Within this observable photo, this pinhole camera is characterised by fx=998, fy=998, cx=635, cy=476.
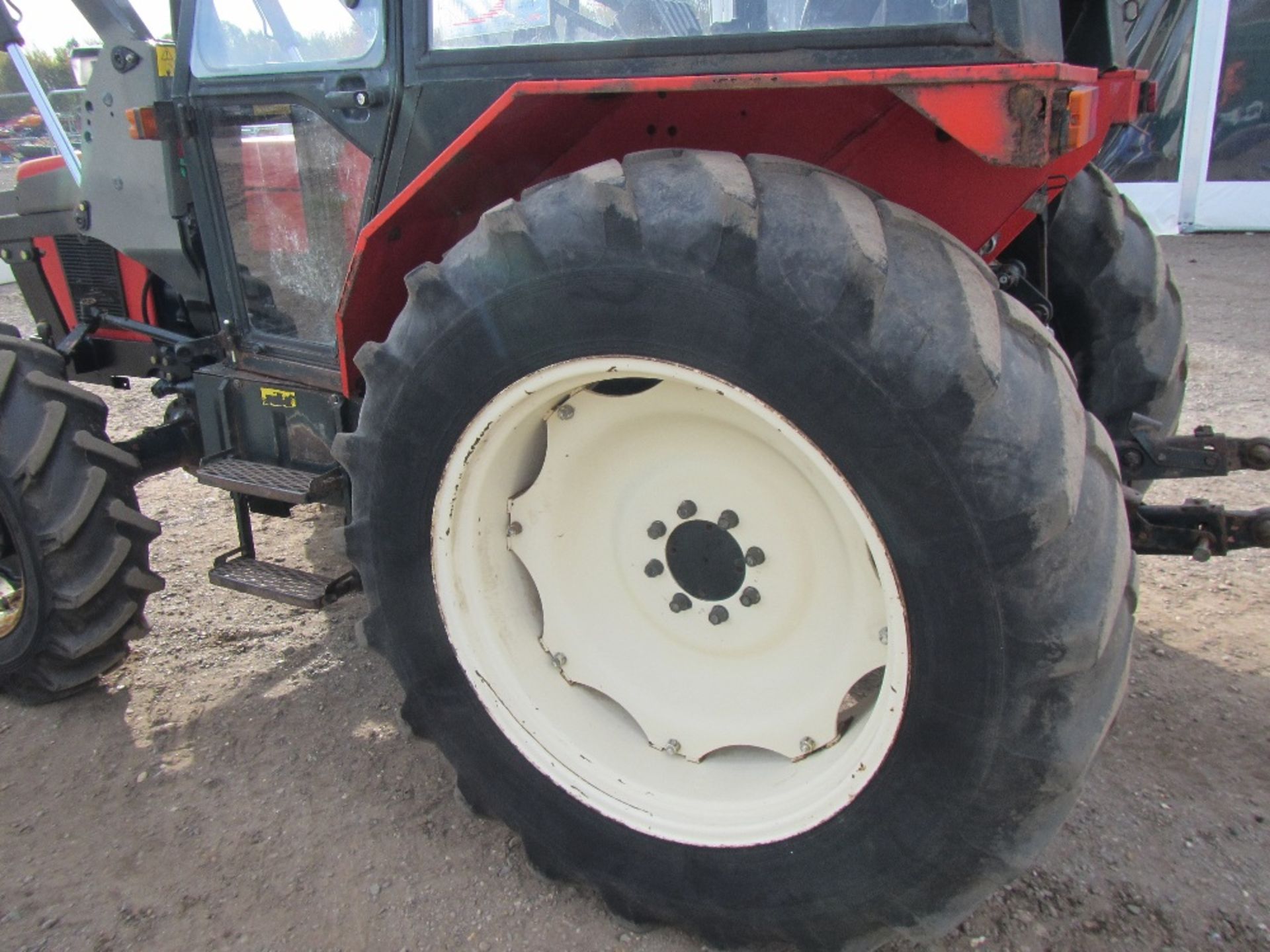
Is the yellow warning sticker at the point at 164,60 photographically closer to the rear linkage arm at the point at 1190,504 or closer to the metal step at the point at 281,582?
the metal step at the point at 281,582

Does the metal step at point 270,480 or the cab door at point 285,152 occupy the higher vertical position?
the cab door at point 285,152

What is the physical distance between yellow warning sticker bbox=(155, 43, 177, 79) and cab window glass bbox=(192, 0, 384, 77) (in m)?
0.31

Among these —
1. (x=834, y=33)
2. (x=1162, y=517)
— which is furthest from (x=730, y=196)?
(x=1162, y=517)

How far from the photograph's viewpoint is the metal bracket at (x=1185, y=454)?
2.43 m

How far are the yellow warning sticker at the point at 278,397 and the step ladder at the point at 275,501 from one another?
0.60ft

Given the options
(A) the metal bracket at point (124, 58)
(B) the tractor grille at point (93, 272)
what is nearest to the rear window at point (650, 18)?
(A) the metal bracket at point (124, 58)

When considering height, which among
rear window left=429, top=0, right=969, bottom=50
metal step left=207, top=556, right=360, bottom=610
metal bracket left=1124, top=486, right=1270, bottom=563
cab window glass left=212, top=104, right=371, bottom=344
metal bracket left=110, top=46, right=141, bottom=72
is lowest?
metal step left=207, top=556, right=360, bottom=610

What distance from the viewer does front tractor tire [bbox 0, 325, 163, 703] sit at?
2799 mm

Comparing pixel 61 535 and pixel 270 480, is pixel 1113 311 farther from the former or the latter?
pixel 61 535

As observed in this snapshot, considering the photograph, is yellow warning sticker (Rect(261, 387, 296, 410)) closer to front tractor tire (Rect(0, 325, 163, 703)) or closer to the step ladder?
the step ladder

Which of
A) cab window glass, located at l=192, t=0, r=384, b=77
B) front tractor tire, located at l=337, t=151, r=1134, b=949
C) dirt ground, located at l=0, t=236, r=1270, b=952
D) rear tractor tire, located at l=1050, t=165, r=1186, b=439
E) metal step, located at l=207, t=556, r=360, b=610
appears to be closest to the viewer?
front tractor tire, located at l=337, t=151, r=1134, b=949

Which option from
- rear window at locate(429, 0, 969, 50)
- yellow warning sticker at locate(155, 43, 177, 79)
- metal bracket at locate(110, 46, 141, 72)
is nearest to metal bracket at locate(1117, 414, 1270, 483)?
rear window at locate(429, 0, 969, 50)

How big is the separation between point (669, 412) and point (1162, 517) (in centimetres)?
119

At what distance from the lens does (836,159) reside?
193cm
